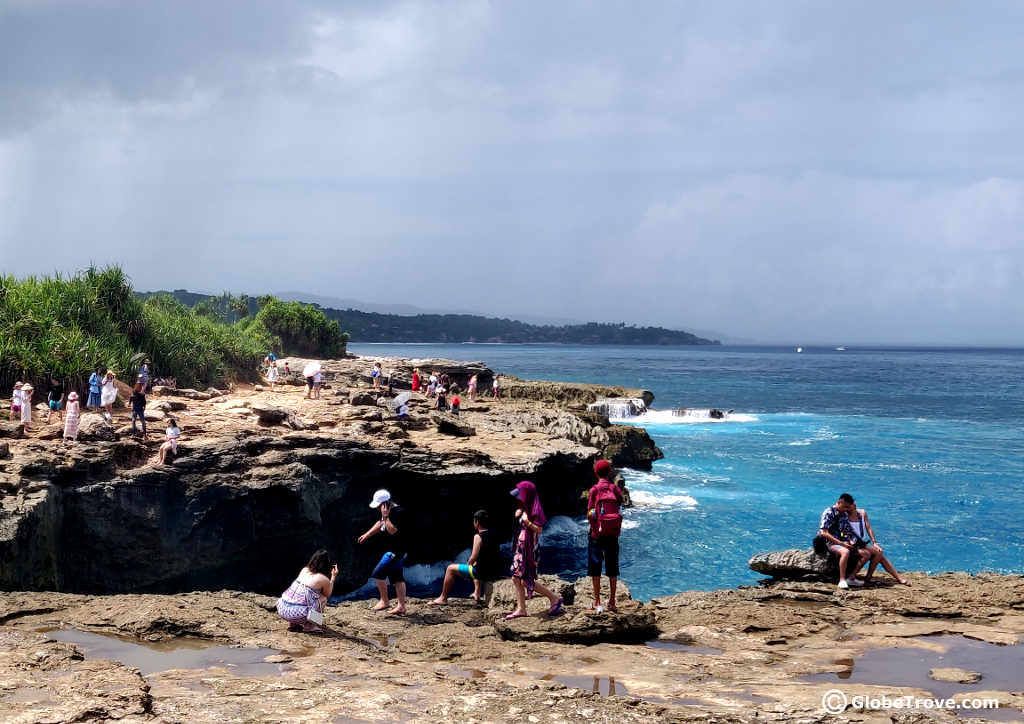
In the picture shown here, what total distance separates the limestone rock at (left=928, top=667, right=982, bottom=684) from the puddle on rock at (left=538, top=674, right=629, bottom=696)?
3098 mm

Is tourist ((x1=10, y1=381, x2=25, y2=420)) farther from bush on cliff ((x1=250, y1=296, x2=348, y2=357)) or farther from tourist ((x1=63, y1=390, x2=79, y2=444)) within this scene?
bush on cliff ((x1=250, y1=296, x2=348, y2=357))

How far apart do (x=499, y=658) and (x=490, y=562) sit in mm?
2288

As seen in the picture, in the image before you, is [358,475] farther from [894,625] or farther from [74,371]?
[894,625]

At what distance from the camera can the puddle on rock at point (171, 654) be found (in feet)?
23.7

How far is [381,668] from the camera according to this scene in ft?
24.2

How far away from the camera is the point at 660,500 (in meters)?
26.4

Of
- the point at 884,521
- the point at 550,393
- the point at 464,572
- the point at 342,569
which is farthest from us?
the point at 550,393

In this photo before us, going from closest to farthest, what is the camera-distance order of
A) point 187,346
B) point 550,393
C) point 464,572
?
point 464,572
point 187,346
point 550,393

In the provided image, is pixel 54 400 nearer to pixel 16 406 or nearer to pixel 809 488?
pixel 16 406

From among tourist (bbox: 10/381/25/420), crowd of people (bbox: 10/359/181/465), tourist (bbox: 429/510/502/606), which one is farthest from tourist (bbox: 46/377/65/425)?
tourist (bbox: 429/510/502/606)

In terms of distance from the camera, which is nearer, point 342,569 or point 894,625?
point 894,625

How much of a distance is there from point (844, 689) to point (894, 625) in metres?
2.83

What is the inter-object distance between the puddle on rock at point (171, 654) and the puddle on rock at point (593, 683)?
8.56 ft

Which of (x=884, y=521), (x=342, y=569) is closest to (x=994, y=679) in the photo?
(x=342, y=569)
